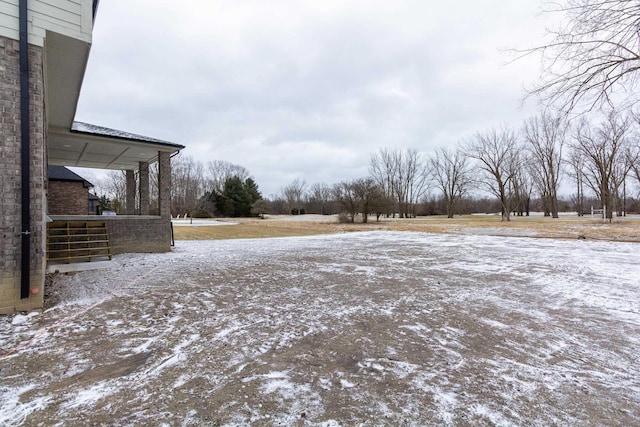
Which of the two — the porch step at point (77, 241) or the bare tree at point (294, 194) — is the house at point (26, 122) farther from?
the bare tree at point (294, 194)

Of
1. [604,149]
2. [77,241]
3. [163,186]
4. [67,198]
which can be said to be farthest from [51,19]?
[604,149]

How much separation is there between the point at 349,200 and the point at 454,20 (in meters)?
22.3

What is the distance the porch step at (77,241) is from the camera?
25.3 feet

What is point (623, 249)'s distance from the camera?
1038 centimetres

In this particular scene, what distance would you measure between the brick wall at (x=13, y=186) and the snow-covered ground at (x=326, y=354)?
48 cm

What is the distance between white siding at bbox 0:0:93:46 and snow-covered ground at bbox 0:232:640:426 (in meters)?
3.83

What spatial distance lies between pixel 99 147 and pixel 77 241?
12.4 feet

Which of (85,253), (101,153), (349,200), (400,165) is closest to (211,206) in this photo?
(349,200)

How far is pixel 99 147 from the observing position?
A: 10.2 m

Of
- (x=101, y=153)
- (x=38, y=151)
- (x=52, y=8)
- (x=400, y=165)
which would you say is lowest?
(x=38, y=151)

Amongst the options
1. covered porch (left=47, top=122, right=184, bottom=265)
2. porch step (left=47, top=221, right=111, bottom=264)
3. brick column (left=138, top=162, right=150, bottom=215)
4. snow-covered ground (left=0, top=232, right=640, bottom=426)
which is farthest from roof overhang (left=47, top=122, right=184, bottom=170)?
snow-covered ground (left=0, top=232, right=640, bottom=426)

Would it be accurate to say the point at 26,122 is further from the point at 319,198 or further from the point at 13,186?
the point at 319,198

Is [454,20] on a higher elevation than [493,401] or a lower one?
higher

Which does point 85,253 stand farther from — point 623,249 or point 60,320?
point 623,249
